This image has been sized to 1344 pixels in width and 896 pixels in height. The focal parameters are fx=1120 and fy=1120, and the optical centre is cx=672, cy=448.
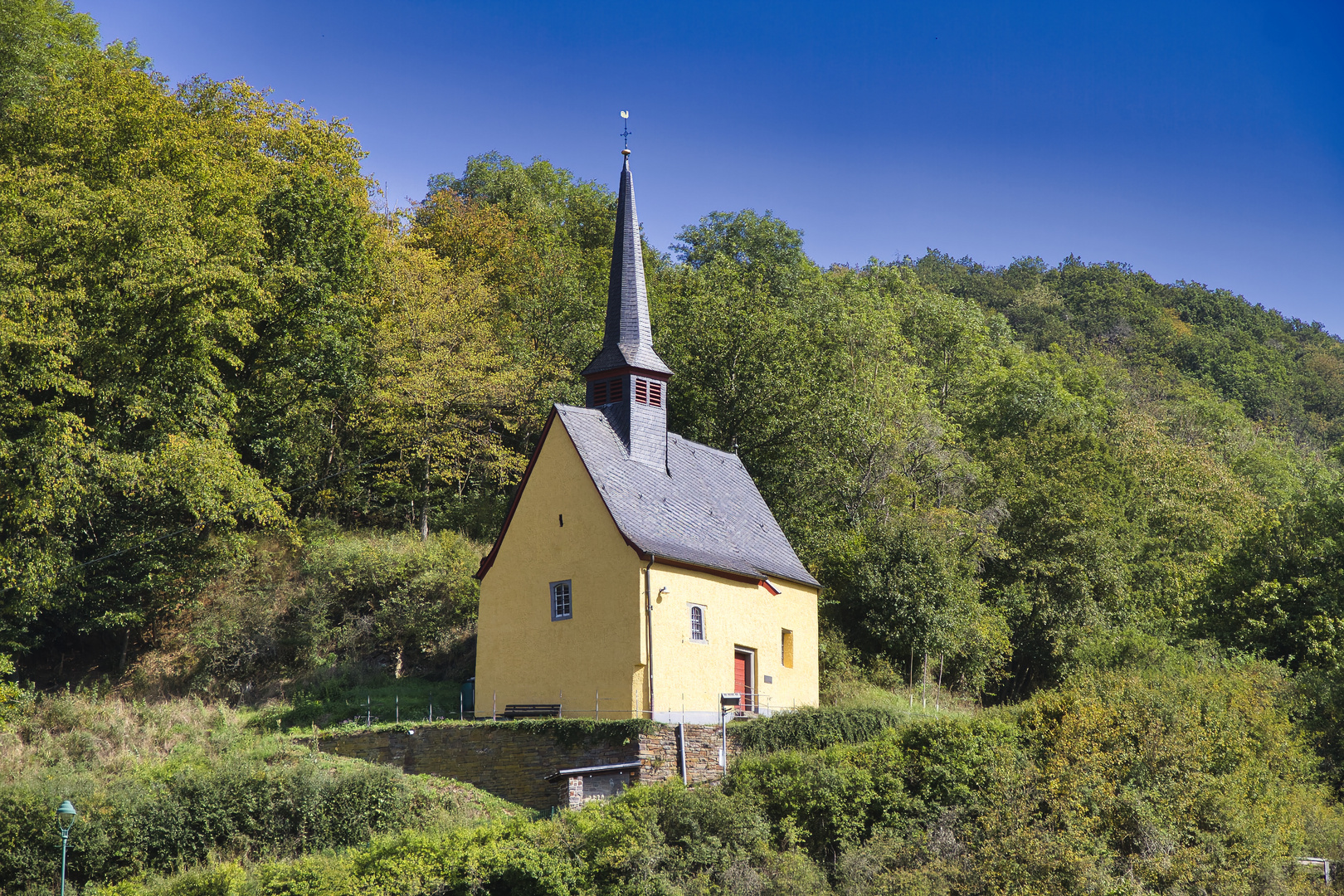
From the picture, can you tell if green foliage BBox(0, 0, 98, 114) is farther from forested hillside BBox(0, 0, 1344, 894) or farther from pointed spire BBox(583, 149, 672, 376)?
pointed spire BBox(583, 149, 672, 376)

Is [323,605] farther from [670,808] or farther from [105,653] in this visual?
[670,808]

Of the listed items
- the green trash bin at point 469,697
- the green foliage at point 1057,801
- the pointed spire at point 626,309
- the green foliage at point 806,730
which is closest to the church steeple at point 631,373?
the pointed spire at point 626,309

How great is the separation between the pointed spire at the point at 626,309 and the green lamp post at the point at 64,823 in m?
16.5

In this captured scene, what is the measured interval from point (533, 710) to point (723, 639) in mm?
4948

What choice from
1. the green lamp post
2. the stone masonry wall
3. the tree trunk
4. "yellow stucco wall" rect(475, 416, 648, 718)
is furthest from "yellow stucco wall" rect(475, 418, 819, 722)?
the green lamp post

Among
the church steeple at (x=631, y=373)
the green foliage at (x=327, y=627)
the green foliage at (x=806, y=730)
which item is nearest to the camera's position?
the green foliage at (x=806, y=730)

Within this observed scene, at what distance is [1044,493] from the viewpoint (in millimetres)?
37875

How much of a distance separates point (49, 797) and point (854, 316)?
115 ft

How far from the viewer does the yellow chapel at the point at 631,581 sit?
84.3 ft

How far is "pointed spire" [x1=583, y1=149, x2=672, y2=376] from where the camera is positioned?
30.5m

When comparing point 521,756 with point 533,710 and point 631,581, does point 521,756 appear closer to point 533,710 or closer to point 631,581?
point 533,710

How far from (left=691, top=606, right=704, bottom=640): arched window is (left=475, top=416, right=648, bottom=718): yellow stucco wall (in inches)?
80.0

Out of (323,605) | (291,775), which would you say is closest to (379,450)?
(323,605)

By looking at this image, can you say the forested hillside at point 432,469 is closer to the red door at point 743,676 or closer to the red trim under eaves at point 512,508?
the red trim under eaves at point 512,508
